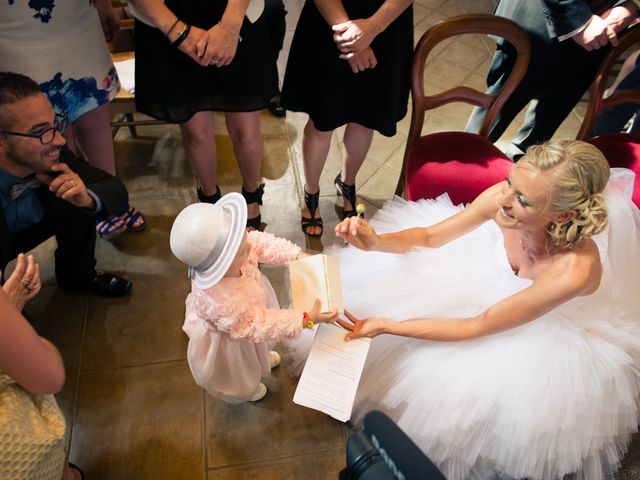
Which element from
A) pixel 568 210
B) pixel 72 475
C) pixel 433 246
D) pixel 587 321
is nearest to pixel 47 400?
pixel 72 475

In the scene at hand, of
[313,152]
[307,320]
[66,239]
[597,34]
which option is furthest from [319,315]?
[597,34]

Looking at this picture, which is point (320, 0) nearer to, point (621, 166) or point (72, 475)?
point (621, 166)

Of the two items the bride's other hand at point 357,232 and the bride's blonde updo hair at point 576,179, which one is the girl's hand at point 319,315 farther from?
the bride's blonde updo hair at point 576,179

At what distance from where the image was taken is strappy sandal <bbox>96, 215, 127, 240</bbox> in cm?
230

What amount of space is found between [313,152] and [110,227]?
42.3 inches

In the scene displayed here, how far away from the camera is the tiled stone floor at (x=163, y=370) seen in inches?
68.1

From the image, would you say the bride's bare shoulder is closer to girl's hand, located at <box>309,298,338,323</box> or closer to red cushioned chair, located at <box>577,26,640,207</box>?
girl's hand, located at <box>309,298,338,323</box>

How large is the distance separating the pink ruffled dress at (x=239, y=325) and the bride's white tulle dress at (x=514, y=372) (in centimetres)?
39

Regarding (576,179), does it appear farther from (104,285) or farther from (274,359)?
(104,285)

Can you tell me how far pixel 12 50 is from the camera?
1506 mm

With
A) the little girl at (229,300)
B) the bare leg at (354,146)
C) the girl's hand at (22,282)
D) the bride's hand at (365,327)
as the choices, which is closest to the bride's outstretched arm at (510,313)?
the bride's hand at (365,327)

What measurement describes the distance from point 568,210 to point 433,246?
54cm

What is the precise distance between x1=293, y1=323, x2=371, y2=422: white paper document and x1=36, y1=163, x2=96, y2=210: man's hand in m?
0.93

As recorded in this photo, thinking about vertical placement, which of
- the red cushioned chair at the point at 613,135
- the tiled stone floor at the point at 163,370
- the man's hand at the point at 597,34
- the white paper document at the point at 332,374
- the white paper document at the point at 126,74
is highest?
the man's hand at the point at 597,34
